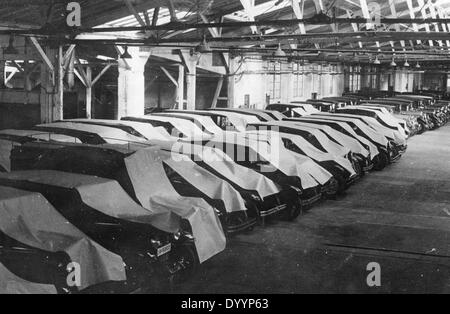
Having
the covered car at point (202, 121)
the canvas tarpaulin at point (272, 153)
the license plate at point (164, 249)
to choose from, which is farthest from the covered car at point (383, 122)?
the license plate at point (164, 249)

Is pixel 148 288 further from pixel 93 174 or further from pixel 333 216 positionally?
pixel 333 216

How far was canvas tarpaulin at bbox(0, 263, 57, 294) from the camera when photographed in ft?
15.2

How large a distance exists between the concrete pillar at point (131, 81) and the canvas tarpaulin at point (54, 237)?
11113 millimetres

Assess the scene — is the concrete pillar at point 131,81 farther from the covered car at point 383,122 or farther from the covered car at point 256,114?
the covered car at point 383,122

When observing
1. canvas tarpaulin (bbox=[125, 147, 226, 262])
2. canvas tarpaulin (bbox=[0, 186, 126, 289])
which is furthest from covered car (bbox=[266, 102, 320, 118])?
canvas tarpaulin (bbox=[0, 186, 126, 289])

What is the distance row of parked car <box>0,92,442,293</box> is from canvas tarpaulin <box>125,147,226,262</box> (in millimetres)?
20

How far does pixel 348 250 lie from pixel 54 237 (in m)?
4.75

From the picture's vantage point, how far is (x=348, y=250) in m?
8.33

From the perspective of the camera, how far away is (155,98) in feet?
90.7

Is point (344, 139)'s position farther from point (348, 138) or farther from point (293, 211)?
point (293, 211)

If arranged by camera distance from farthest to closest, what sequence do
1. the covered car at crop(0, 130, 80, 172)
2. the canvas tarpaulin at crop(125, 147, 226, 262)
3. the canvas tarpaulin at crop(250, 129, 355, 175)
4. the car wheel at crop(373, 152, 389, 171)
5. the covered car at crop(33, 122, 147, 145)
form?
the car wheel at crop(373, 152, 389, 171)
the canvas tarpaulin at crop(250, 129, 355, 175)
the covered car at crop(33, 122, 147, 145)
the covered car at crop(0, 130, 80, 172)
the canvas tarpaulin at crop(125, 147, 226, 262)

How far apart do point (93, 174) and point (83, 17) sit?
833 cm

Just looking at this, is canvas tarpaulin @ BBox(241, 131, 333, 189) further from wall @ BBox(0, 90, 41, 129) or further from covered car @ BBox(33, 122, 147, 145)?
wall @ BBox(0, 90, 41, 129)

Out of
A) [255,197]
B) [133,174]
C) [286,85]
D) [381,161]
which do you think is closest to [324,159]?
[255,197]
